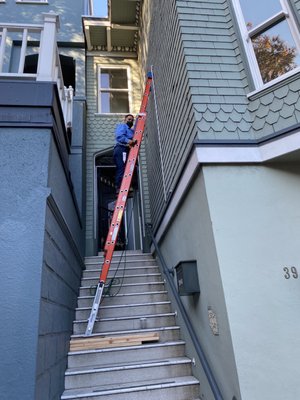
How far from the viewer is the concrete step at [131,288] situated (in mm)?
4559

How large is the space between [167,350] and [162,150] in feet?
9.15

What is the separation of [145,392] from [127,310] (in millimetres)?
1302

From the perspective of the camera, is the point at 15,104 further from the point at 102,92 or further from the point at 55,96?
the point at 102,92

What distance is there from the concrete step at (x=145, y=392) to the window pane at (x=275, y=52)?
10.5ft

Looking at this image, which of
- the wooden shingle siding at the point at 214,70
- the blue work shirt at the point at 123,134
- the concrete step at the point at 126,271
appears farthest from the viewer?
the blue work shirt at the point at 123,134

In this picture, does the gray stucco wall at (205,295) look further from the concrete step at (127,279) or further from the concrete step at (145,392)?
the concrete step at (127,279)

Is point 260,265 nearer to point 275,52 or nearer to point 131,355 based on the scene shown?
point 131,355

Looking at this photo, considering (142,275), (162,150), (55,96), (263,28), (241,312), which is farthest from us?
(142,275)

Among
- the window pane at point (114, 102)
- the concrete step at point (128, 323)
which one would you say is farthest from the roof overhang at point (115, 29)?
the concrete step at point (128, 323)

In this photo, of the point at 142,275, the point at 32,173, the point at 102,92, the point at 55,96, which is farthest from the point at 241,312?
the point at 102,92

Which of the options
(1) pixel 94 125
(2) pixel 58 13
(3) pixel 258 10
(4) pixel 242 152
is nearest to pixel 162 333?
(4) pixel 242 152

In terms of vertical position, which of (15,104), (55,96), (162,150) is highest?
(162,150)

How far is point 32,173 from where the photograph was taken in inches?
91.8

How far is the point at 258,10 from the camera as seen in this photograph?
3.16m
